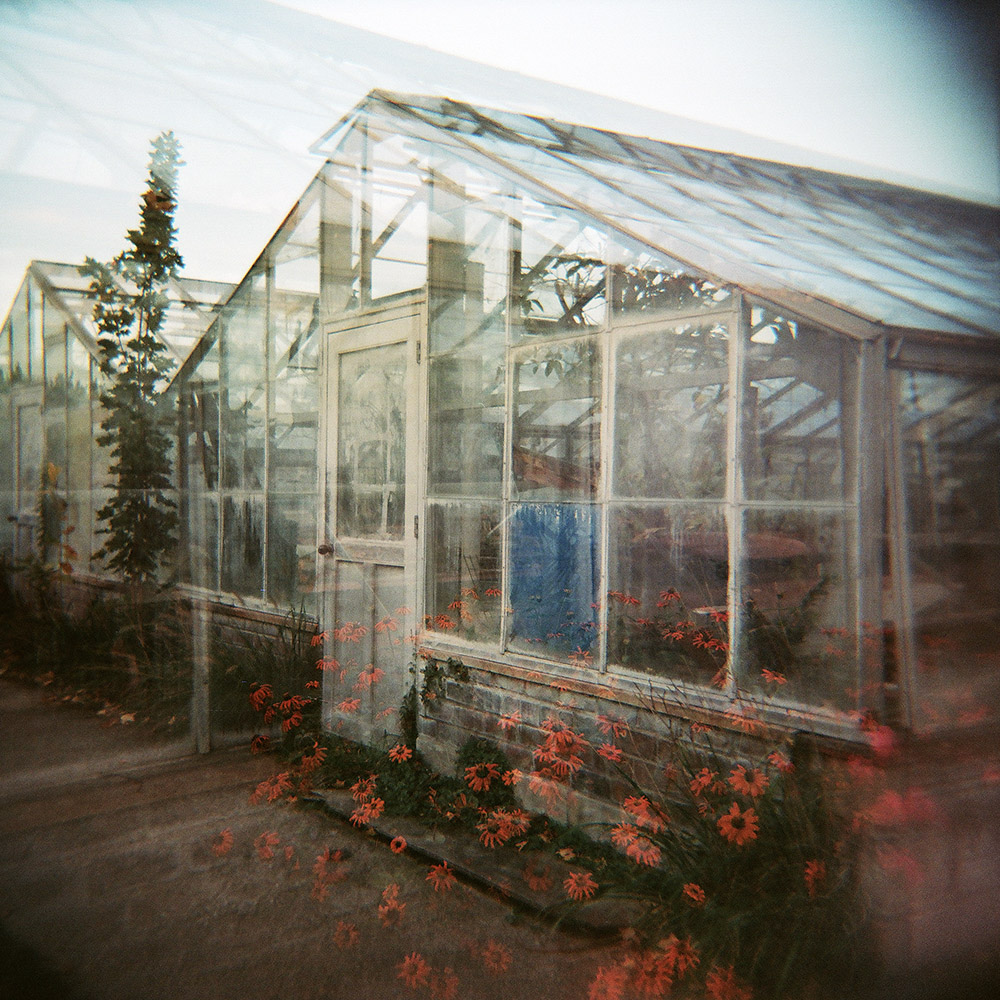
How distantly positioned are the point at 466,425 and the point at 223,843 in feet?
7.68

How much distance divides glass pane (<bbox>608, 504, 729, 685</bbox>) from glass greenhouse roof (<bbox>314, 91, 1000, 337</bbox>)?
90 centimetres

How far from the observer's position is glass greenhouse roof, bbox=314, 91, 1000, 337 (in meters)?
2.36

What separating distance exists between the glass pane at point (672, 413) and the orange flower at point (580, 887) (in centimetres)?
153

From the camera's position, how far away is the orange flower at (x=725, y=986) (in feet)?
7.17

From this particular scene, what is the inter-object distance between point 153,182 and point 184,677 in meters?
3.40

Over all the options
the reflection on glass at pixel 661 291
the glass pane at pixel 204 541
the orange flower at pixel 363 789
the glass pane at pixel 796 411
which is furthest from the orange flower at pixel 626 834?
the glass pane at pixel 204 541

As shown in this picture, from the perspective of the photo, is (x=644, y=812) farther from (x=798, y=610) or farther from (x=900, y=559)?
(x=900, y=559)

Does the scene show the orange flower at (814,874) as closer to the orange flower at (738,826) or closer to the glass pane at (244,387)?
the orange flower at (738,826)

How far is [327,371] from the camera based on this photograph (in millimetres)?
4605

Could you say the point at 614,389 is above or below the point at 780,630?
above

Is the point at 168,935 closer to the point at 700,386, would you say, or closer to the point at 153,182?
the point at 700,386

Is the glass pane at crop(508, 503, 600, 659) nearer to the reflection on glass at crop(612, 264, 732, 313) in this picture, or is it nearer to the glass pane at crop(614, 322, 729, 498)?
the glass pane at crop(614, 322, 729, 498)

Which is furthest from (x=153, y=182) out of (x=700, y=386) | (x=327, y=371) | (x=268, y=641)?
(x=700, y=386)

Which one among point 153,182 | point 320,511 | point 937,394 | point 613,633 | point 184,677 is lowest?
point 184,677
